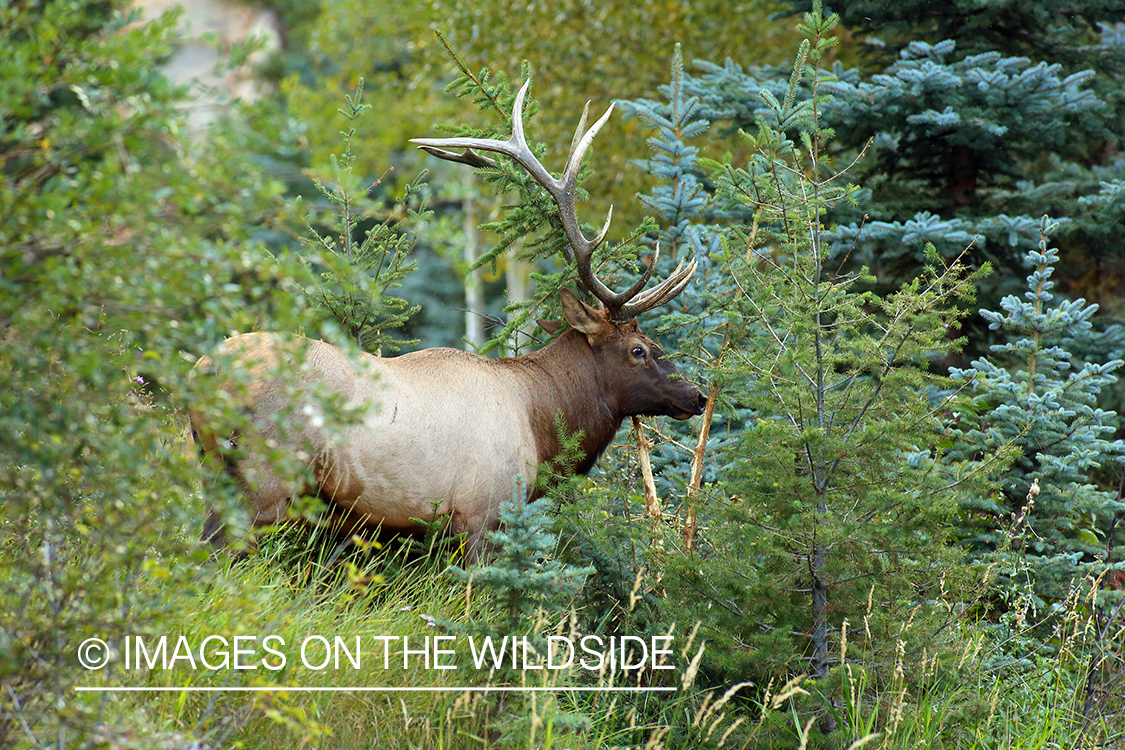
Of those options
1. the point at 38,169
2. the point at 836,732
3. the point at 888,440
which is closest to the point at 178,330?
the point at 38,169

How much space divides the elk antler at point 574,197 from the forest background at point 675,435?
0.20 metres

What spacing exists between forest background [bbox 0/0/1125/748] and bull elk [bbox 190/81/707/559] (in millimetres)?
239

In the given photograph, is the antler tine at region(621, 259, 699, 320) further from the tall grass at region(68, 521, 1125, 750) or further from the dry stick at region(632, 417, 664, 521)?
the tall grass at region(68, 521, 1125, 750)

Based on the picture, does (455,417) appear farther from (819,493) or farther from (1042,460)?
(1042,460)

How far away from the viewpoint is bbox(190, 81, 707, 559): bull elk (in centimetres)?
466

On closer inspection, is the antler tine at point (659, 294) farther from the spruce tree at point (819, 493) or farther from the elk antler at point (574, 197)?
the spruce tree at point (819, 493)

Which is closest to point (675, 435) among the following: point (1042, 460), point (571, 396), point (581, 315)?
point (571, 396)

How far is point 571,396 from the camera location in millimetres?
5785

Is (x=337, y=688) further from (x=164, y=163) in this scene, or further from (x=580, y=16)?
(x=580, y=16)

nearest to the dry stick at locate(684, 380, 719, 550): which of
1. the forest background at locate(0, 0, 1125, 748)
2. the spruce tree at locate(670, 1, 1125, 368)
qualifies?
the forest background at locate(0, 0, 1125, 748)

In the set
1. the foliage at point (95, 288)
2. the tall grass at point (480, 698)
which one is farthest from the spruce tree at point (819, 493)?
the foliage at point (95, 288)

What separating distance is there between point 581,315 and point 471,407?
0.98m

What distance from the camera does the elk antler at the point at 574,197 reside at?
18.0ft

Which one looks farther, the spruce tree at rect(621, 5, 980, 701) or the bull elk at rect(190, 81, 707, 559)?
the bull elk at rect(190, 81, 707, 559)
